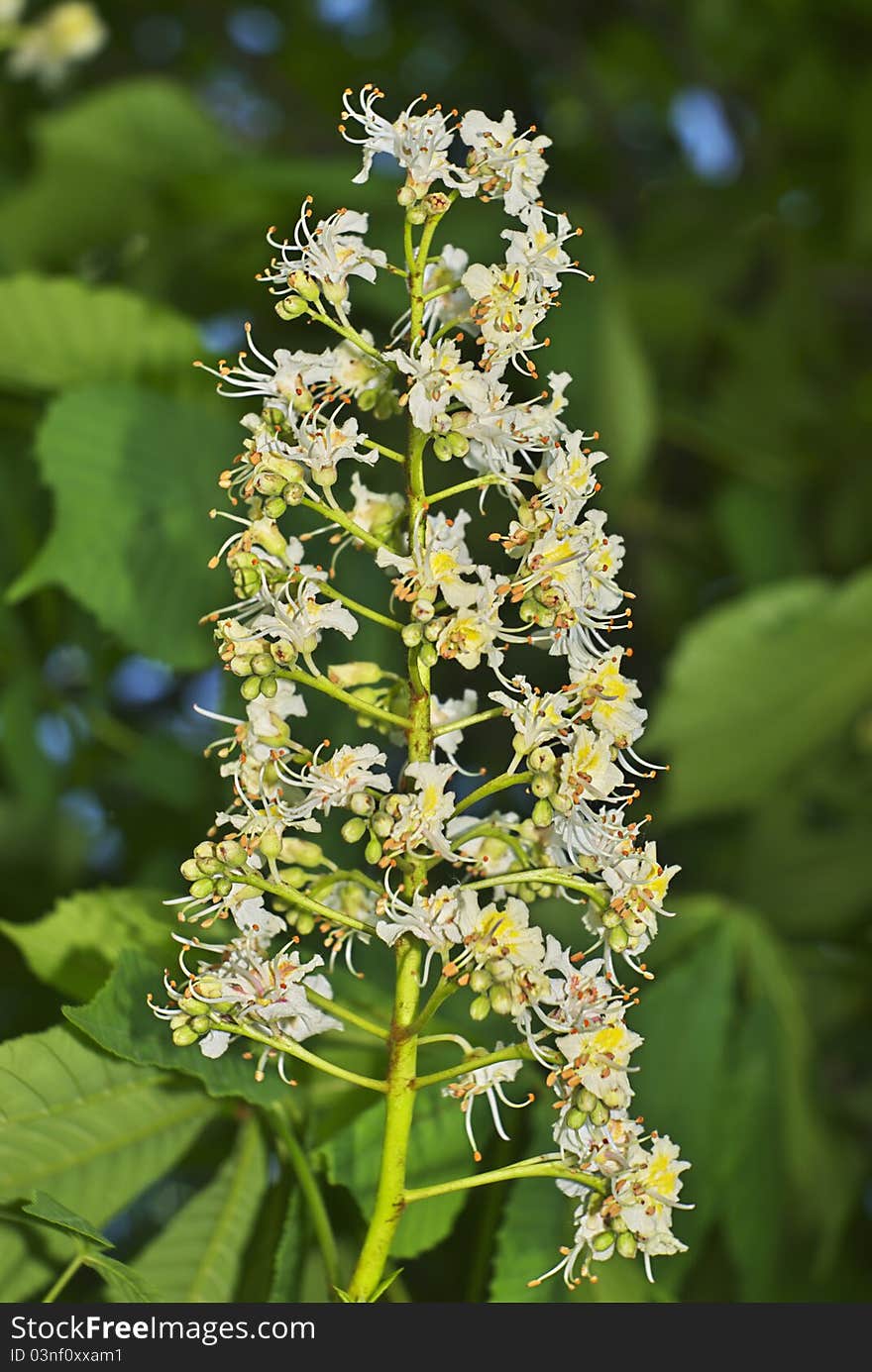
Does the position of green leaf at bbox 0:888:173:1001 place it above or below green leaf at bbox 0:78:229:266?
below

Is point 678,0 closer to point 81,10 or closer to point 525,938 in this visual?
point 81,10

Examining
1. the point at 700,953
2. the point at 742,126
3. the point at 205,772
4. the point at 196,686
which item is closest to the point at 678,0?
the point at 742,126

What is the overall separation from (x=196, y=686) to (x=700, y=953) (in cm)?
79

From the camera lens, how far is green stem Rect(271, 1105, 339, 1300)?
0.79m

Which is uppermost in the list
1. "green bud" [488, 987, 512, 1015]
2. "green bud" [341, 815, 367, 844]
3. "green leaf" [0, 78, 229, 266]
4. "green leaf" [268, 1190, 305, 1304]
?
"green leaf" [0, 78, 229, 266]

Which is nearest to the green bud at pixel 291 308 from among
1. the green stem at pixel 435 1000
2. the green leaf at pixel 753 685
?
the green stem at pixel 435 1000

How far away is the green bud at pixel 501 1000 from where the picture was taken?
2.07 ft

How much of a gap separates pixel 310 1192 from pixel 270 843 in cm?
29

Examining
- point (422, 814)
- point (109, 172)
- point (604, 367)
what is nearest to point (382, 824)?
point (422, 814)

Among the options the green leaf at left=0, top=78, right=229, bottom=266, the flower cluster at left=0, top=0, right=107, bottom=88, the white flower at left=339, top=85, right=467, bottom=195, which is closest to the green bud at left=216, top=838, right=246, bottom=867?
the white flower at left=339, top=85, right=467, bottom=195

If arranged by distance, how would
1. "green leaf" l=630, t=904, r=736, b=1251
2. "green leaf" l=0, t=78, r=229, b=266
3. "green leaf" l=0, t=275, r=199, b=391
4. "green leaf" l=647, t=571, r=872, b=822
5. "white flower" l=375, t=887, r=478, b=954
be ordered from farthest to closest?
1. "green leaf" l=0, t=78, r=229, b=266
2. "green leaf" l=647, t=571, r=872, b=822
3. "green leaf" l=0, t=275, r=199, b=391
4. "green leaf" l=630, t=904, r=736, b=1251
5. "white flower" l=375, t=887, r=478, b=954

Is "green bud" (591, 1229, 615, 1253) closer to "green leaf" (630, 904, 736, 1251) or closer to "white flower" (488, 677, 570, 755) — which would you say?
"white flower" (488, 677, 570, 755)

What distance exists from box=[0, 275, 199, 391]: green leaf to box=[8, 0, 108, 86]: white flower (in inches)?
32.4

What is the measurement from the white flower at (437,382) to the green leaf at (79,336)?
2.30ft
